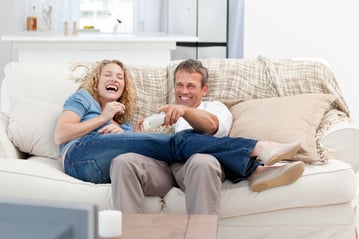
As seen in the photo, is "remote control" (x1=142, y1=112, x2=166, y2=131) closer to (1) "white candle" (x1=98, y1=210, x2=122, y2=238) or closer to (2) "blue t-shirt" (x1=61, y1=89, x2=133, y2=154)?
(2) "blue t-shirt" (x1=61, y1=89, x2=133, y2=154)

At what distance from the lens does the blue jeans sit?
2.73m

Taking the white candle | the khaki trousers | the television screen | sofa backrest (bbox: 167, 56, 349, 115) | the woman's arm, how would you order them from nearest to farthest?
the television screen, the white candle, the khaki trousers, the woman's arm, sofa backrest (bbox: 167, 56, 349, 115)

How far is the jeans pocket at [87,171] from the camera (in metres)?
2.79

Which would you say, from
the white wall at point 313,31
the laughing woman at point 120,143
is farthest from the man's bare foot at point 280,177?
the white wall at point 313,31

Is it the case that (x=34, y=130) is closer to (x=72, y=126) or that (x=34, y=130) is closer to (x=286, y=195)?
(x=72, y=126)

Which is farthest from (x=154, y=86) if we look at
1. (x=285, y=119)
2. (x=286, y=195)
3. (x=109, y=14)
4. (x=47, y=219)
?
(x=109, y=14)

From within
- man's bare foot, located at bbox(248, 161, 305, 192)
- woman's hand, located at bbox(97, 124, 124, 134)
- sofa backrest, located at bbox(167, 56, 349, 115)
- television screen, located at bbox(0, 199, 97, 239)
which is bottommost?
man's bare foot, located at bbox(248, 161, 305, 192)

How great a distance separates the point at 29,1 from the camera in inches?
248

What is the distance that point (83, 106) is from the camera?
302 centimetres

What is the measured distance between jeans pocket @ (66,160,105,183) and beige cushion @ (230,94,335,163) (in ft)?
2.09

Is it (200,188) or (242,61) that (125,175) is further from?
(242,61)

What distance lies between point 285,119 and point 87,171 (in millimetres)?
891

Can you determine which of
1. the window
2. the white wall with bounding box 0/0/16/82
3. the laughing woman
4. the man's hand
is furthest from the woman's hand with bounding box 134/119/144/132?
the window

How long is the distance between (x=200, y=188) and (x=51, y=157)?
2.84ft
